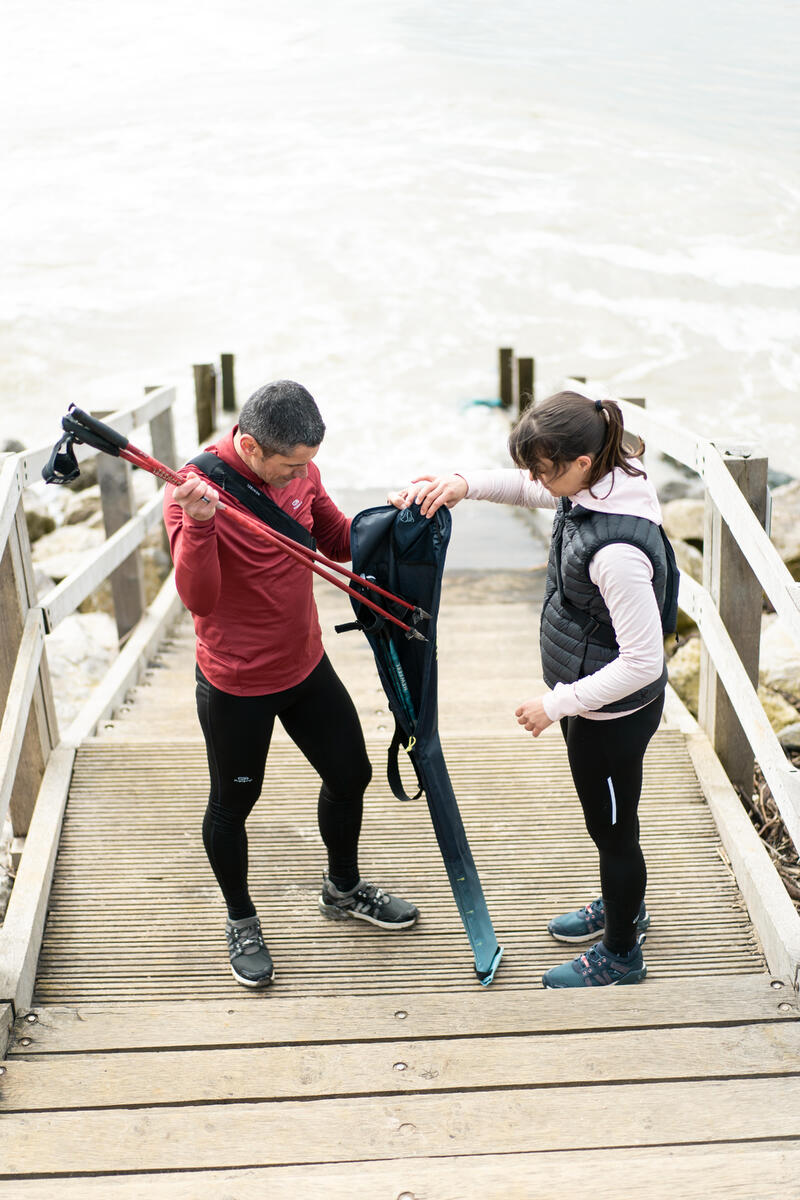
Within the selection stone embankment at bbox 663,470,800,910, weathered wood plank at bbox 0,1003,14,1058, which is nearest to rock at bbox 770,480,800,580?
stone embankment at bbox 663,470,800,910

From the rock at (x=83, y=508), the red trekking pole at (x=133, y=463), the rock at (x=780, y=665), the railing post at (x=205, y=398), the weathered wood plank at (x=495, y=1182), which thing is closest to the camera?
the weathered wood plank at (x=495, y=1182)

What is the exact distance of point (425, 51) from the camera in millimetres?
38500

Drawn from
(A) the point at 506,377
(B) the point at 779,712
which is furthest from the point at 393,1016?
(A) the point at 506,377

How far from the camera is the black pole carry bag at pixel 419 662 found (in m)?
2.48

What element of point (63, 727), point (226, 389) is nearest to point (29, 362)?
point (226, 389)

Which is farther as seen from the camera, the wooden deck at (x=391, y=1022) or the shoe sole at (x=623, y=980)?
the shoe sole at (x=623, y=980)

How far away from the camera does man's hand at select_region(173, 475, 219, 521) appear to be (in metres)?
2.06

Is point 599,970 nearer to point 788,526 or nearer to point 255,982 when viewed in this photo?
point 255,982

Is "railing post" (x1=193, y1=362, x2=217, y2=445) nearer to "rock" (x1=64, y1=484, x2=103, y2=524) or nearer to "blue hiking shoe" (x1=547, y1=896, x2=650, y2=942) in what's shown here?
"rock" (x1=64, y1=484, x2=103, y2=524)

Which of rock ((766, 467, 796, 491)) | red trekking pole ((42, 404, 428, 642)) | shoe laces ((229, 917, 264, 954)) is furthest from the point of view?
rock ((766, 467, 796, 491))

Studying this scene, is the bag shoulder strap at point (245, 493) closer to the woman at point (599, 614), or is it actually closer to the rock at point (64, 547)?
the woman at point (599, 614)

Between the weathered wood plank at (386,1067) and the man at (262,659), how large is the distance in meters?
0.45

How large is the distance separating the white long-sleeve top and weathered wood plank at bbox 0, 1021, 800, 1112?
28.0 inches

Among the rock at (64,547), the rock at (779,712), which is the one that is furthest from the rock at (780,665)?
the rock at (64,547)
